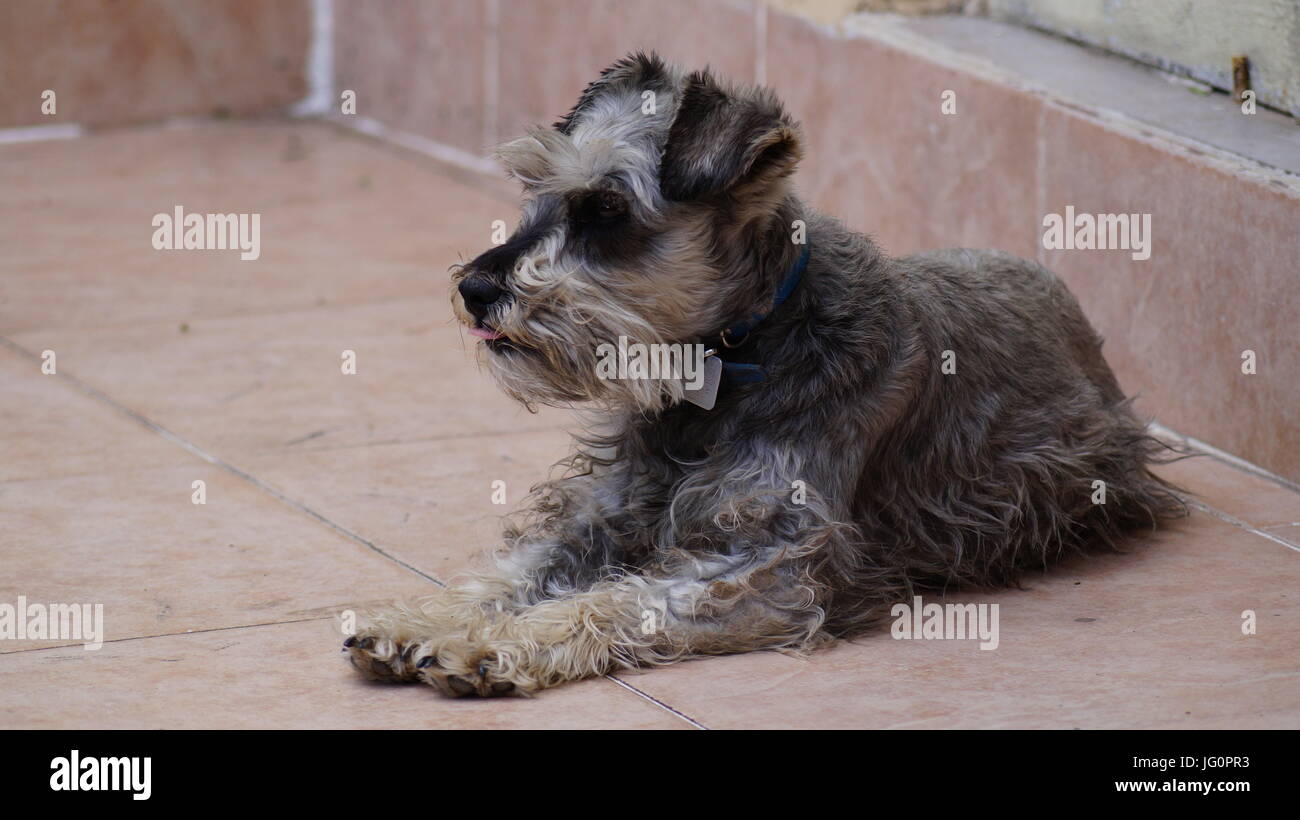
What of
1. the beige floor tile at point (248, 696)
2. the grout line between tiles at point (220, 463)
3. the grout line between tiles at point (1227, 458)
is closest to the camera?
the beige floor tile at point (248, 696)

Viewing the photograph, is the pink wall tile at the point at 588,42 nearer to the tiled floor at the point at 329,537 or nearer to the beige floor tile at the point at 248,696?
the tiled floor at the point at 329,537

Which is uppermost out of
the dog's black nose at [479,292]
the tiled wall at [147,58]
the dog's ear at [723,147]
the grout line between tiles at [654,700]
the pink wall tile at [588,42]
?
the tiled wall at [147,58]

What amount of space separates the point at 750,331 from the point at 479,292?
0.80 metres

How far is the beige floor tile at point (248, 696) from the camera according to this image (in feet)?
14.6

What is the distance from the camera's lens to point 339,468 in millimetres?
6770

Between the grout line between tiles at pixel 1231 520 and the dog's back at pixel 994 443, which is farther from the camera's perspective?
the grout line between tiles at pixel 1231 520

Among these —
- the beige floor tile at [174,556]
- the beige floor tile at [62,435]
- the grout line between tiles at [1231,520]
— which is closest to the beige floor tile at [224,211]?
the beige floor tile at [62,435]

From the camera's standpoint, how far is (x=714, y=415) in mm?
5156

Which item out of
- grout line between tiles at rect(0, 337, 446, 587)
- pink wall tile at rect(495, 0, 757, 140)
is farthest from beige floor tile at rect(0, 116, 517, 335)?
grout line between tiles at rect(0, 337, 446, 587)

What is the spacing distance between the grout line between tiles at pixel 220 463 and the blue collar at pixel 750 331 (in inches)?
47.2
